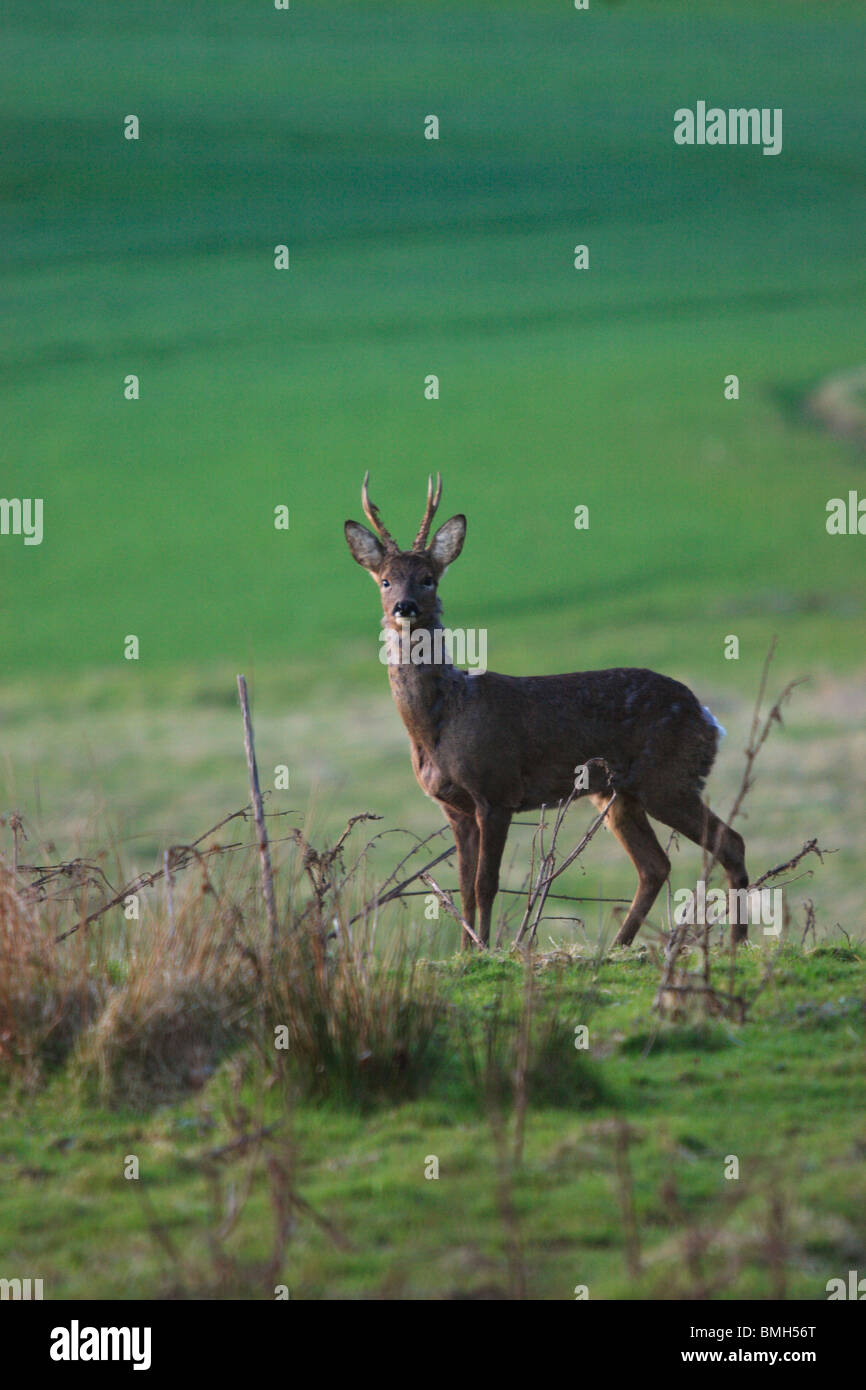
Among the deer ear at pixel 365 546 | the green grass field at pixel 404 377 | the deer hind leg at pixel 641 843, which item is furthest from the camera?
the green grass field at pixel 404 377

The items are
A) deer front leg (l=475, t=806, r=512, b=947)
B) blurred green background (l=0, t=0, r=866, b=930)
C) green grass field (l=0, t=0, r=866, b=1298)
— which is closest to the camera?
deer front leg (l=475, t=806, r=512, b=947)

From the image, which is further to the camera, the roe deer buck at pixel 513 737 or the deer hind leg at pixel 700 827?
the deer hind leg at pixel 700 827

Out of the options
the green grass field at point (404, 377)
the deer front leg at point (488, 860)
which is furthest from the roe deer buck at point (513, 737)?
the green grass field at point (404, 377)

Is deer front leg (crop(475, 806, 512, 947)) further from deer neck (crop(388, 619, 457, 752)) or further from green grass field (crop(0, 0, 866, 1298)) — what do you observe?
green grass field (crop(0, 0, 866, 1298))

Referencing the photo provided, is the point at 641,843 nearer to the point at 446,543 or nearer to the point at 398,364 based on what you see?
the point at 446,543

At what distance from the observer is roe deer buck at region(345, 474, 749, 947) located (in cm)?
1031

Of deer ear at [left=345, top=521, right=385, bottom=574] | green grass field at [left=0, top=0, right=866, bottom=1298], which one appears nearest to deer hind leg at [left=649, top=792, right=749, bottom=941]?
deer ear at [left=345, top=521, right=385, bottom=574]

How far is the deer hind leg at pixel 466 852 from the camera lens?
10.5 m

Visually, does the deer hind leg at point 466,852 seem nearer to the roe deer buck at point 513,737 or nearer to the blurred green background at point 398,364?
the roe deer buck at point 513,737

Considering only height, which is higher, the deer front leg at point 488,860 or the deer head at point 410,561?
the deer head at point 410,561

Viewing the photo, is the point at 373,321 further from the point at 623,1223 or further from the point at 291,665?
the point at 623,1223

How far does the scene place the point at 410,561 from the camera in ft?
33.9

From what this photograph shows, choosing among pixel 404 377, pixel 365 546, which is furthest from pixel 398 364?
pixel 365 546

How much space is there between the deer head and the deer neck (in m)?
0.11
